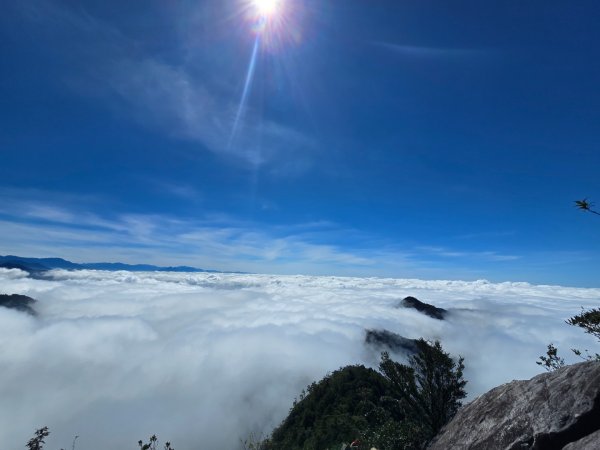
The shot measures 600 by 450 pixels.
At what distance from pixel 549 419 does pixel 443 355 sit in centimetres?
1210

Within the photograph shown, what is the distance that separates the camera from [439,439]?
12.9 meters

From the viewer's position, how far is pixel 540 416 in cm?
883

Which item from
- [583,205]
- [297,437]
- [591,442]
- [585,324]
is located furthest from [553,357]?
[297,437]

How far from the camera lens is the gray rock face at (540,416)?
25.7ft

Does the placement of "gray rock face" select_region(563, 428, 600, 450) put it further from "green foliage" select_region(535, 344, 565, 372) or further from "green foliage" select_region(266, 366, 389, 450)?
"green foliage" select_region(266, 366, 389, 450)

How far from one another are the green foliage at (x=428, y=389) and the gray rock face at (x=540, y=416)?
7626mm

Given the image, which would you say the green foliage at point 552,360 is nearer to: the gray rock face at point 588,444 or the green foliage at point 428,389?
the green foliage at point 428,389

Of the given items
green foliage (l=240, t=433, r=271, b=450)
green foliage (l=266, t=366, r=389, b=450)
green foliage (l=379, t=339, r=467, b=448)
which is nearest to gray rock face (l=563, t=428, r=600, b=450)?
green foliage (l=240, t=433, r=271, b=450)

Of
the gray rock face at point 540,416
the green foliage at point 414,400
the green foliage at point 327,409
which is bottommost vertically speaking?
the green foliage at point 327,409

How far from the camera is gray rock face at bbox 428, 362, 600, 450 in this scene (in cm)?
783

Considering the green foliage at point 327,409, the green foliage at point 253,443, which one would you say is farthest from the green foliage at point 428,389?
the green foliage at point 327,409

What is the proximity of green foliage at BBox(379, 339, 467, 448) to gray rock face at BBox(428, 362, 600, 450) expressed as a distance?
763 cm

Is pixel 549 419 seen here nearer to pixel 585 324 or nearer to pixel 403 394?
pixel 585 324

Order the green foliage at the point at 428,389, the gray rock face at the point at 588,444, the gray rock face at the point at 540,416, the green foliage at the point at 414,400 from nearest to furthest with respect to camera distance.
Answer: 1. the gray rock face at the point at 588,444
2. the gray rock face at the point at 540,416
3. the green foliage at the point at 414,400
4. the green foliage at the point at 428,389
